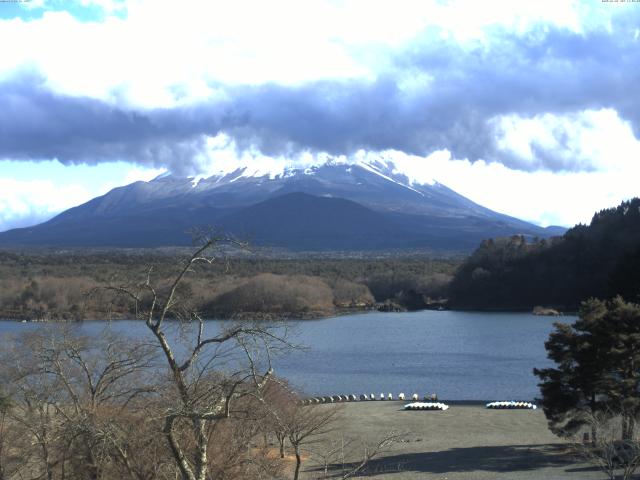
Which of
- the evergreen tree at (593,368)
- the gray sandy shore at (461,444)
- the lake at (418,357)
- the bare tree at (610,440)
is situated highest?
the evergreen tree at (593,368)

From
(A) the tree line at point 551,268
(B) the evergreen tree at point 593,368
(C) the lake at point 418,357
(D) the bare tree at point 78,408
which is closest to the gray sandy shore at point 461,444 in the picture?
(B) the evergreen tree at point 593,368

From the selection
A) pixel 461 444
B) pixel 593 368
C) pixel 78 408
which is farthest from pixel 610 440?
pixel 78 408

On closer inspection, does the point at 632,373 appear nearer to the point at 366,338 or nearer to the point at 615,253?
the point at 366,338

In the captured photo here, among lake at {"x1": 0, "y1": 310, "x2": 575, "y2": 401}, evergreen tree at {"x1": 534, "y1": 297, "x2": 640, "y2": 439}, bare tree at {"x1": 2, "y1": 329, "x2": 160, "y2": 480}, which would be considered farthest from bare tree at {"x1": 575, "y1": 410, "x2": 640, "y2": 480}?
bare tree at {"x1": 2, "y1": 329, "x2": 160, "y2": 480}

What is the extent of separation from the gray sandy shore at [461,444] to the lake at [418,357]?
3936mm

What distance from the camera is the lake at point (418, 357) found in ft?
148

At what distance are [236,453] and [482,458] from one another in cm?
1472

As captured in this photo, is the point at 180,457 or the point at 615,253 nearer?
the point at 180,457

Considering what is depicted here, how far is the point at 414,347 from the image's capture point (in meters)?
63.6

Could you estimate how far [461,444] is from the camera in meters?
29.9

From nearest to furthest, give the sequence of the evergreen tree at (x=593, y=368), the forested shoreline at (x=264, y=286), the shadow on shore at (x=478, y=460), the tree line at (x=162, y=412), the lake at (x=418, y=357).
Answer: the tree line at (x=162, y=412), the shadow on shore at (x=478, y=460), the evergreen tree at (x=593, y=368), the lake at (x=418, y=357), the forested shoreline at (x=264, y=286)

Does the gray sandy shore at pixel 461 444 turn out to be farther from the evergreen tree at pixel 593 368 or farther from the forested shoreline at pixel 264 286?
A: the forested shoreline at pixel 264 286

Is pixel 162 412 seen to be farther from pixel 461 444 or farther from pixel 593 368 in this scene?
pixel 461 444

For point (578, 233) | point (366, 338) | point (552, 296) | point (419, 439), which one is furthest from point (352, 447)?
point (578, 233)
